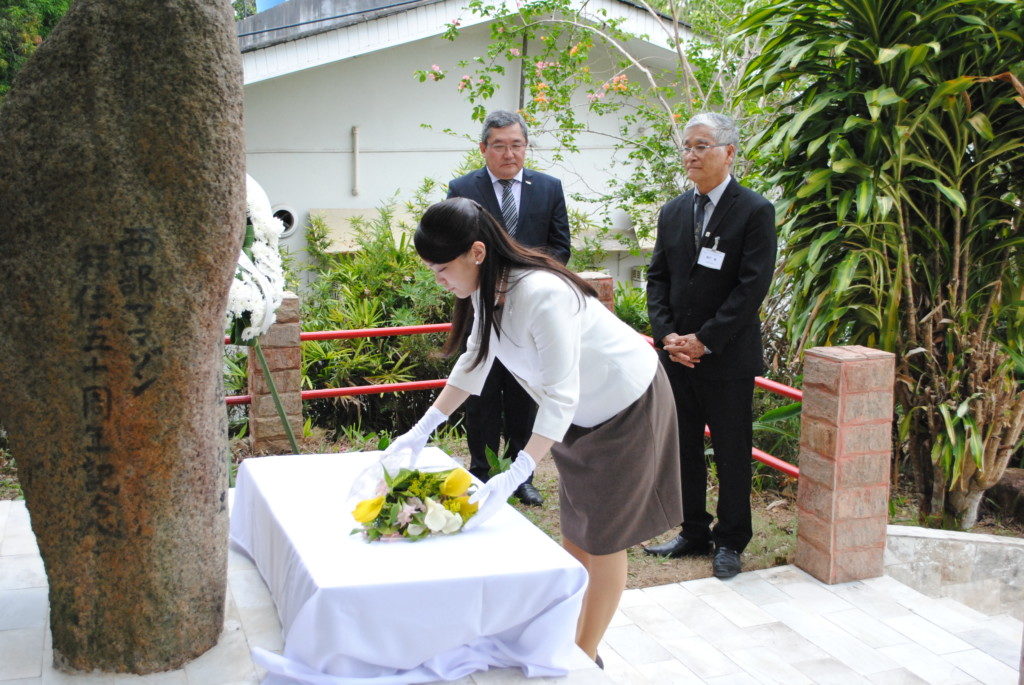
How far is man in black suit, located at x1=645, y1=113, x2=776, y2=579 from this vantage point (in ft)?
13.3

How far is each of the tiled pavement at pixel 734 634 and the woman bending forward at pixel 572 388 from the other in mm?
448

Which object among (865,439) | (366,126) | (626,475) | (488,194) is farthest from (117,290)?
(366,126)

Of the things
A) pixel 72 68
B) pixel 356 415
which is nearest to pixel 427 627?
pixel 72 68

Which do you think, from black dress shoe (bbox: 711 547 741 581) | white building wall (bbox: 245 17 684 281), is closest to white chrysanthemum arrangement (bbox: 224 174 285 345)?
black dress shoe (bbox: 711 547 741 581)

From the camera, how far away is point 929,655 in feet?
11.6

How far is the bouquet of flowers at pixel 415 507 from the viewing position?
2889 millimetres

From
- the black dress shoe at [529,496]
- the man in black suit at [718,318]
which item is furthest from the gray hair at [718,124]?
the black dress shoe at [529,496]

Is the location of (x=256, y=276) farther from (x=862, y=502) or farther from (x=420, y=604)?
(x=862, y=502)

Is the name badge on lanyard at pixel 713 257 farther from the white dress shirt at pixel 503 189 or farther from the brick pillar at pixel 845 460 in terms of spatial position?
the white dress shirt at pixel 503 189

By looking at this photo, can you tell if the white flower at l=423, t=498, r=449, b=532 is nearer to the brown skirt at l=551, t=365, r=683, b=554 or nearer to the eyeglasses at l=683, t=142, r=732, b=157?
the brown skirt at l=551, t=365, r=683, b=554

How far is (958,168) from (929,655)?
91.5 inches

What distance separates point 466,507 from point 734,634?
127 cm

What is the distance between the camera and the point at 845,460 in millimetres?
3996

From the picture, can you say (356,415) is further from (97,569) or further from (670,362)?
(97,569)
